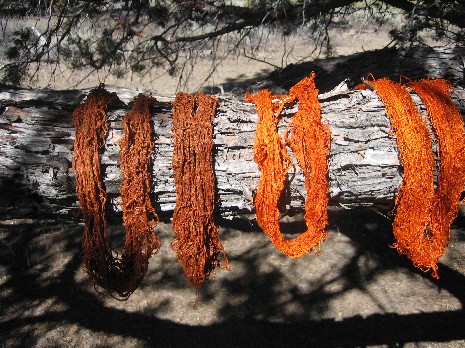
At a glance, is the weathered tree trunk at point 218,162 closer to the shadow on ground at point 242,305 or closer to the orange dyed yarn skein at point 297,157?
the orange dyed yarn skein at point 297,157

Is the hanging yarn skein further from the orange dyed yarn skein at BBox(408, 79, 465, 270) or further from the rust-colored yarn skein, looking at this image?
the orange dyed yarn skein at BBox(408, 79, 465, 270)

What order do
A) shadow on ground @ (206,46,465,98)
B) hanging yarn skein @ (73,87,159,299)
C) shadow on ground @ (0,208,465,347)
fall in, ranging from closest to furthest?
hanging yarn skein @ (73,87,159,299) < shadow on ground @ (0,208,465,347) < shadow on ground @ (206,46,465,98)

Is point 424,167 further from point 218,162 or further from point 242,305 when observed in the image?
point 242,305

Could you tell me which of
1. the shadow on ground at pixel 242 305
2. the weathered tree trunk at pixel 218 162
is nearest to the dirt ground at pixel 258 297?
the shadow on ground at pixel 242 305

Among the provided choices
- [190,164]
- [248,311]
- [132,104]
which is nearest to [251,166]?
[190,164]

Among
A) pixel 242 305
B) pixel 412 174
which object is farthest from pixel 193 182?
pixel 242 305

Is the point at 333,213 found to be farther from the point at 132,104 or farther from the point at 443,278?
the point at 132,104

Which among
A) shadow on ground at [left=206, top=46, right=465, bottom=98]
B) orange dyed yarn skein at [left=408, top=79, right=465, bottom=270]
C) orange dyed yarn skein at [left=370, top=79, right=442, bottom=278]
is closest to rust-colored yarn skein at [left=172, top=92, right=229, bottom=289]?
orange dyed yarn skein at [left=370, top=79, right=442, bottom=278]
